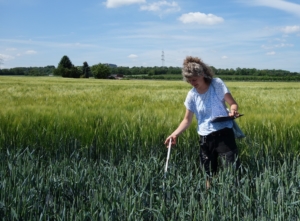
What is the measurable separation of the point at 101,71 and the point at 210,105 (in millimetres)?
65119

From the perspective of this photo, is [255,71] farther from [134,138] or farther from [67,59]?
[134,138]

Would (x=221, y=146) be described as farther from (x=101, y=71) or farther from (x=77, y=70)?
(x=101, y=71)

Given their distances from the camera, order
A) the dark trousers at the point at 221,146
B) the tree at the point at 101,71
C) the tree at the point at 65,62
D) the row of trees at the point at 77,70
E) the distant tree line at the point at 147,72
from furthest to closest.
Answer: the tree at the point at 65,62 < the tree at the point at 101,71 < the row of trees at the point at 77,70 < the distant tree line at the point at 147,72 < the dark trousers at the point at 221,146

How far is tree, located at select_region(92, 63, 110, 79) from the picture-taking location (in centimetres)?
6656

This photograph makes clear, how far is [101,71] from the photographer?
66812 millimetres

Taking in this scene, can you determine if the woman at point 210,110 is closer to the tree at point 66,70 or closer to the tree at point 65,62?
the tree at point 66,70

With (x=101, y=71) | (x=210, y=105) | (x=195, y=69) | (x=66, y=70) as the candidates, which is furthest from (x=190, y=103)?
(x=101, y=71)

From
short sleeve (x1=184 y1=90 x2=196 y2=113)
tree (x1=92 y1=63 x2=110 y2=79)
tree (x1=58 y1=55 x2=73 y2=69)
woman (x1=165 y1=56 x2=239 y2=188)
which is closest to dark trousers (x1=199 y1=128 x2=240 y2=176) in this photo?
woman (x1=165 y1=56 x2=239 y2=188)

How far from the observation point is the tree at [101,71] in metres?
66.6

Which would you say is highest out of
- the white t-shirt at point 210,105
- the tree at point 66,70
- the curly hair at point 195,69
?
the tree at point 66,70

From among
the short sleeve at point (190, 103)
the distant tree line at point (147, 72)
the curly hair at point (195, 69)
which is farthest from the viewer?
the distant tree line at point (147, 72)

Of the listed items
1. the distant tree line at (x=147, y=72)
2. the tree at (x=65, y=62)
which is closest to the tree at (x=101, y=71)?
the distant tree line at (x=147, y=72)

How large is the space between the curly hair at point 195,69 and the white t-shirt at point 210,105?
0.06 metres

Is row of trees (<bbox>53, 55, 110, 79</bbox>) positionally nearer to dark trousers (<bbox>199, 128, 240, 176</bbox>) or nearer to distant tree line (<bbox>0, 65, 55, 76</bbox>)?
distant tree line (<bbox>0, 65, 55, 76</bbox>)
